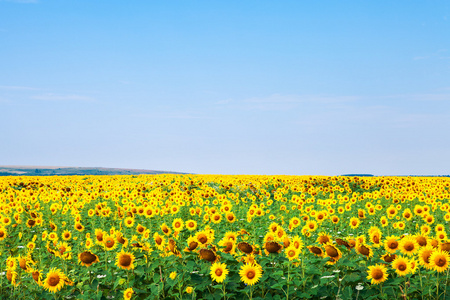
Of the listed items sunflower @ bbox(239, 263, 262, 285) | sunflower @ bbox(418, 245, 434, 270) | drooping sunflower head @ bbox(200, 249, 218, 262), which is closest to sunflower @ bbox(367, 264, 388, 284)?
sunflower @ bbox(418, 245, 434, 270)

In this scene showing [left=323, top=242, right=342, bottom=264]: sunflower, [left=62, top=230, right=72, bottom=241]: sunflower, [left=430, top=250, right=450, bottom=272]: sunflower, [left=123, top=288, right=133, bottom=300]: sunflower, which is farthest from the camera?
[left=62, top=230, right=72, bottom=241]: sunflower

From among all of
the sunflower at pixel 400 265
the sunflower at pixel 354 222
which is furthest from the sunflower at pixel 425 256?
the sunflower at pixel 354 222

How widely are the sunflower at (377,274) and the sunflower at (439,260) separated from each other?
59 centimetres

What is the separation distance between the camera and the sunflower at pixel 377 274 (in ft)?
15.4

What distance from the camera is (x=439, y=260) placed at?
4.70m

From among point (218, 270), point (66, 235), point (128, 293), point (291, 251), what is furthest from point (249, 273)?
point (66, 235)

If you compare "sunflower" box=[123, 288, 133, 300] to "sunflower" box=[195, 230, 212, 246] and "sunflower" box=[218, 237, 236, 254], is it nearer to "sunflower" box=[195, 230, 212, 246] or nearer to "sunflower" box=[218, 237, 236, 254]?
"sunflower" box=[195, 230, 212, 246]

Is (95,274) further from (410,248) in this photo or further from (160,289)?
(410,248)

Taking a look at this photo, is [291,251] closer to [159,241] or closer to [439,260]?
[439,260]

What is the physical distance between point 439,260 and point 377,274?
774 mm

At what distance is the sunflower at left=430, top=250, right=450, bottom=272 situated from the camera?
15.3 feet

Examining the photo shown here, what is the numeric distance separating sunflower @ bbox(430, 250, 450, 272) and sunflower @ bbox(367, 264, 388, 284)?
593 millimetres

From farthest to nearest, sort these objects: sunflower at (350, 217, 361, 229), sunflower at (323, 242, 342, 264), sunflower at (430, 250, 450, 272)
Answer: sunflower at (350, 217, 361, 229) → sunflower at (323, 242, 342, 264) → sunflower at (430, 250, 450, 272)

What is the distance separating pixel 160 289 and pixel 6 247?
6.38m
